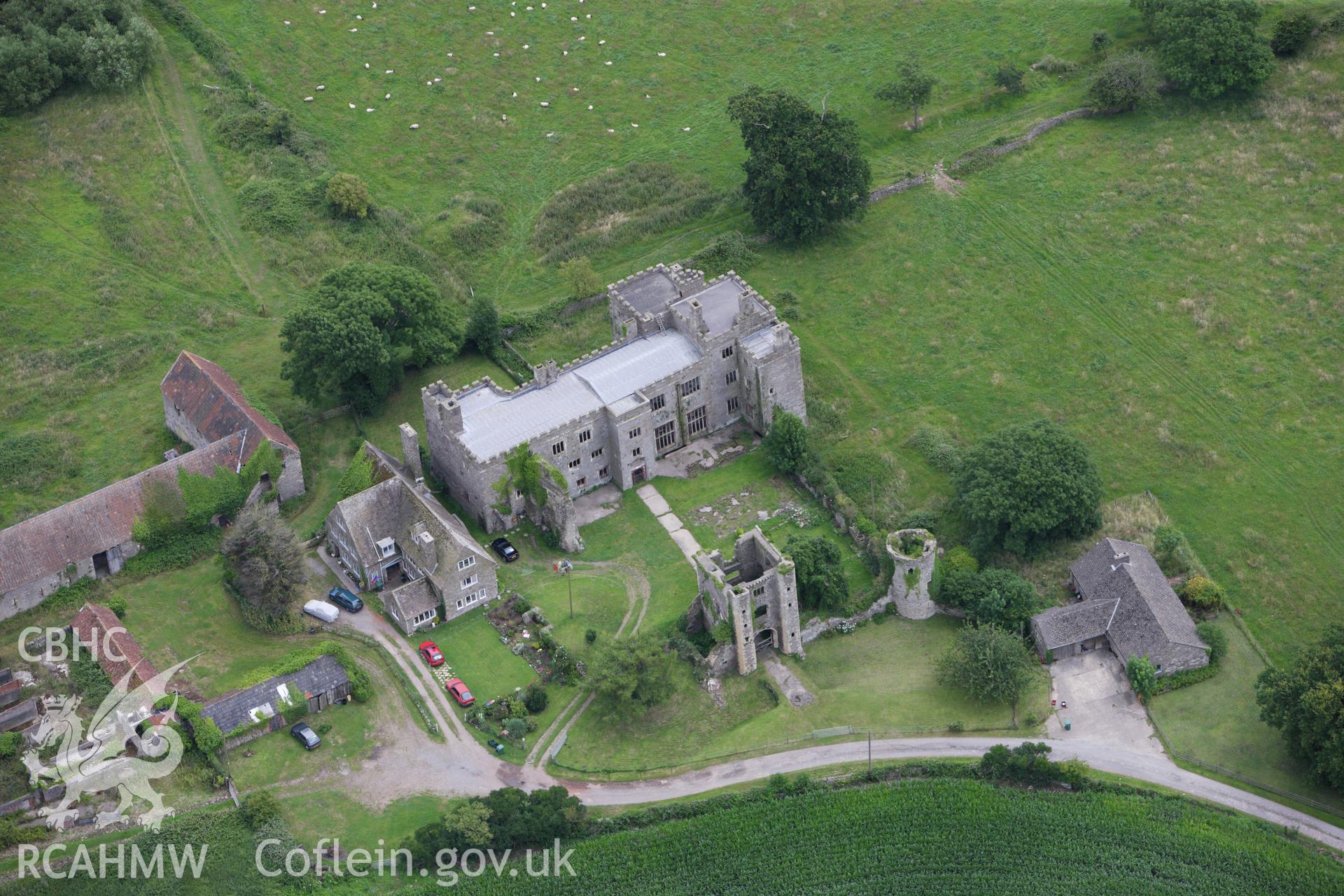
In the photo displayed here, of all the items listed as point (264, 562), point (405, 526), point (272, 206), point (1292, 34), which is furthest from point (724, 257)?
point (1292, 34)

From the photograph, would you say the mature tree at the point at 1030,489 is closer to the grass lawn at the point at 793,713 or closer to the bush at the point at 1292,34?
the grass lawn at the point at 793,713

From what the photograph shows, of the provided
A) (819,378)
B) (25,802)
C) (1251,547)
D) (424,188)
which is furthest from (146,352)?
(1251,547)

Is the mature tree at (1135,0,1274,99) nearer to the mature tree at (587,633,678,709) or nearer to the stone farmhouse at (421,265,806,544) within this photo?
the stone farmhouse at (421,265,806,544)

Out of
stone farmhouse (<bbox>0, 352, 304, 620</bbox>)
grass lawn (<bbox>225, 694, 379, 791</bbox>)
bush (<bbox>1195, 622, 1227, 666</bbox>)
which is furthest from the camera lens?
stone farmhouse (<bbox>0, 352, 304, 620</bbox>)

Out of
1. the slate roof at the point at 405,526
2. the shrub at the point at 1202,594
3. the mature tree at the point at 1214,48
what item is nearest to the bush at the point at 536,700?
the slate roof at the point at 405,526

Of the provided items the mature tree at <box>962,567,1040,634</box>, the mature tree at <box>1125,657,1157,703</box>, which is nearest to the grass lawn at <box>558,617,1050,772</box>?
the mature tree at <box>962,567,1040,634</box>

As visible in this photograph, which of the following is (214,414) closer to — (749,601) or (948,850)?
(749,601)
